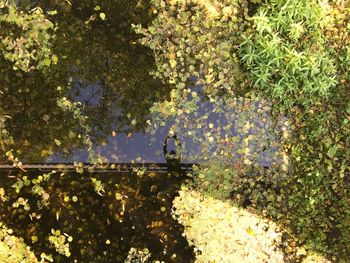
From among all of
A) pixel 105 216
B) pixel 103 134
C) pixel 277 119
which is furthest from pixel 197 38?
pixel 105 216

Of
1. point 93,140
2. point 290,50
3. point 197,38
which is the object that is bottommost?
point 93,140

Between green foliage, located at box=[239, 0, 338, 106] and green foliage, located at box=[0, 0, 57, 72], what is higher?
green foliage, located at box=[0, 0, 57, 72]

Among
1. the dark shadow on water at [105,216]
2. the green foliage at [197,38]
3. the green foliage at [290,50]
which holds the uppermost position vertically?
the green foliage at [197,38]

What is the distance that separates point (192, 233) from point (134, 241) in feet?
2.38

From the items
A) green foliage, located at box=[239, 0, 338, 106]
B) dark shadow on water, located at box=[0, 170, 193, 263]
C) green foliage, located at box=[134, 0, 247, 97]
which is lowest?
dark shadow on water, located at box=[0, 170, 193, 263]

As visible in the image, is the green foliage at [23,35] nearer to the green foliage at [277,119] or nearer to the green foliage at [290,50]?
the green foliage at [277,119]

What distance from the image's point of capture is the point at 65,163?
6.03 metres

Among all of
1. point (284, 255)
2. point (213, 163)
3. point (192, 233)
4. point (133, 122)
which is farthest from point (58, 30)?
point (284, 255)

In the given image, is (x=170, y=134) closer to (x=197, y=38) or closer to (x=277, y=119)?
(x=197, y=38)

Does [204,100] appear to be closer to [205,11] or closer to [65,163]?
[205,11]

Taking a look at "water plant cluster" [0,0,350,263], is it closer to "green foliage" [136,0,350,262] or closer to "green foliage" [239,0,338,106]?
"green foliage" [136,0,350,262]

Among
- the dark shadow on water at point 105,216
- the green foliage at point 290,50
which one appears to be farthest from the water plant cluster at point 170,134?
the green foliage at point 290,50

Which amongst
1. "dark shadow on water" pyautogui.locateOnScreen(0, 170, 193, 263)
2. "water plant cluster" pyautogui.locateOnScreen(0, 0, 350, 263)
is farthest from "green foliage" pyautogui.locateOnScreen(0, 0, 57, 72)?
"dark shadow on water" pyautogui.locateOnScreen(0, 170, 193, 263)

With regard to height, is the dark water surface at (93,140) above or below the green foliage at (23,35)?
below
